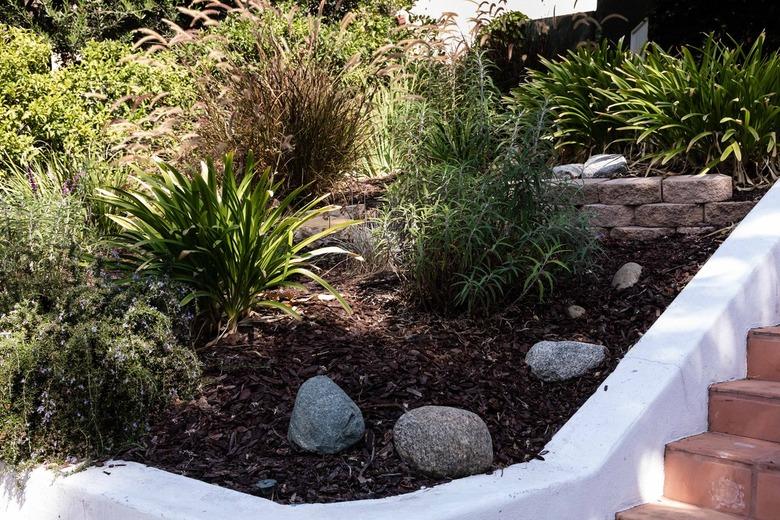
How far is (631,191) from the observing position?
16.8 feet

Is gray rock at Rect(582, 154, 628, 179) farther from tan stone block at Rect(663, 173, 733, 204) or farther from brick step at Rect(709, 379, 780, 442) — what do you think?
brick step at Rect(709, 379, 780, 442)

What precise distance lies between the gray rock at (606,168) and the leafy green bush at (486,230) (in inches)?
29.2

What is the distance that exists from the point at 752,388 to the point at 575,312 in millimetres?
935

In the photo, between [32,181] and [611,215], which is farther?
[32,181]

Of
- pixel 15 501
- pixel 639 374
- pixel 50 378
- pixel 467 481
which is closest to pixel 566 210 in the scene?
pixel 639 374

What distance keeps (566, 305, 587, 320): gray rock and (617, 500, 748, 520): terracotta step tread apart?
114cm

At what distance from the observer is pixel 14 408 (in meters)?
3.33

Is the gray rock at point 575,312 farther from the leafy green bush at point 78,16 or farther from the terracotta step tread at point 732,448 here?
the leafy green bush at point 78,16

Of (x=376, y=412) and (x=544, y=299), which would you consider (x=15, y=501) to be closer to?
(x=376, y=412)

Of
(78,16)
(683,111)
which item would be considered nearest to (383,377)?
(683,111)

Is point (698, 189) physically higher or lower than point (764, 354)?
higher

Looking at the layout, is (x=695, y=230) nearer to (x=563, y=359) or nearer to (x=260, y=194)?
Result: (x=563, y=359)

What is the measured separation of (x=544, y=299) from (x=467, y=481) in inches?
60.7

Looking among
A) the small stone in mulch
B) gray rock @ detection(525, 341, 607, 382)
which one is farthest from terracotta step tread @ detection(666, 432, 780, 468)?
the small stone in mulch
